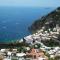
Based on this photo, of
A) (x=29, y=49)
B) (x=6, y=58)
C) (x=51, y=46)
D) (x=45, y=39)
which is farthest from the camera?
(x=45, y=39)

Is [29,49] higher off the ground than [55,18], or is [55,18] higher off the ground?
[55,18]

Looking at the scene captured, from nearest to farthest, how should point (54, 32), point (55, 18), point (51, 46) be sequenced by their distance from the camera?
point (51, 46)
point (54, 32)
point (55, 18)

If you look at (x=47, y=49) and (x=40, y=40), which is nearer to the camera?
(x=47, y=49)

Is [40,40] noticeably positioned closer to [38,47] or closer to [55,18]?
[38,47]

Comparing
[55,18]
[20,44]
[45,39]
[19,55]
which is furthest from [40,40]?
[55,18]

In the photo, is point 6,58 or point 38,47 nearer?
point 6,58

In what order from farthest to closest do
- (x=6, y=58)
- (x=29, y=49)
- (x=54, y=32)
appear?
1. (x=54, y=32)
2. (x=29, y=49)
3. (x=6, y=58)

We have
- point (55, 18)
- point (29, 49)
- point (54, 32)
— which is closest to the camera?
point (29, 49)

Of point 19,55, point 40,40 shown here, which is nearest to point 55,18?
point 40,40

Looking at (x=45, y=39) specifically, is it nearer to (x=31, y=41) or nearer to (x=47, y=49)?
(x=31, y=41)
